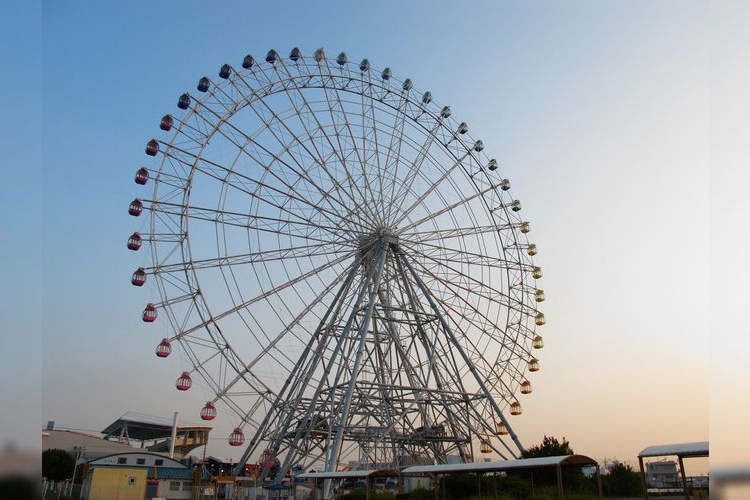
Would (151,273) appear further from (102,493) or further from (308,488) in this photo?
(308,488)

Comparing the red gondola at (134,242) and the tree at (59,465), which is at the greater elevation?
the red gondola at (134,242)

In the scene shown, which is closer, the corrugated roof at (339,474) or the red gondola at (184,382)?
the corrugated roof at (339,474)

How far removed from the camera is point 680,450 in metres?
18.5

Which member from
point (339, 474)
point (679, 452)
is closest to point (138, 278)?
point (339, 474)

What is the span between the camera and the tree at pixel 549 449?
122 feet

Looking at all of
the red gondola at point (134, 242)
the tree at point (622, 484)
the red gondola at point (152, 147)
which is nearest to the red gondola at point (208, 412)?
the red gondola at point (134, 242)

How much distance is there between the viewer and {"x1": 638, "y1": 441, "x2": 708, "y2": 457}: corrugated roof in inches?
711

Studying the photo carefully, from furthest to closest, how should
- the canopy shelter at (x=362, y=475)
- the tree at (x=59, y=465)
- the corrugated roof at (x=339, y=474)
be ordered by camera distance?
the tree at (x=59, y=465) < the corrugated roof at (x=339, y=474) < the canopy shelter at (x=362, y=475)

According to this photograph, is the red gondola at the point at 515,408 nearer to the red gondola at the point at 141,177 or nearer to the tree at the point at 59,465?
the red gondola at the point at 141,177

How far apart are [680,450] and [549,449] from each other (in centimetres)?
2100

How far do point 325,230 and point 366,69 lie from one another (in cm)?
1084

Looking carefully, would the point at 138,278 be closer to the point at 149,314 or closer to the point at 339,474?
the point at 149,314

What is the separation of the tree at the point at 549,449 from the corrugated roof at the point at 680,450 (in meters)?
17.9

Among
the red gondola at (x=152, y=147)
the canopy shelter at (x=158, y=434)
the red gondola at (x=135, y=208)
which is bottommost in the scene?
the canopy shelter at (x=158, y=434)
